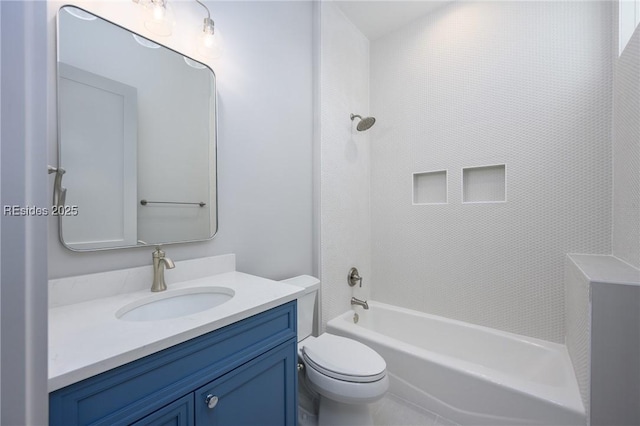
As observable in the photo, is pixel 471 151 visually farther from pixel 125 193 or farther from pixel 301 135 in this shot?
pixel 125 193

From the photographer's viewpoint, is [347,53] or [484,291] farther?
[347,53]

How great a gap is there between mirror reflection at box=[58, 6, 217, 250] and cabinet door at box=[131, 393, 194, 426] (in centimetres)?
63

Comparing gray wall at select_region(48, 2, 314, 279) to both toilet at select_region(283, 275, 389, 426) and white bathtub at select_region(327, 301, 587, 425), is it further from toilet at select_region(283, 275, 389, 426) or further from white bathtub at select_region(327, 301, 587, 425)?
white bathtub at select_region(327, 301, 587, 425)

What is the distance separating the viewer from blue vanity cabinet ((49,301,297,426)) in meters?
0.58

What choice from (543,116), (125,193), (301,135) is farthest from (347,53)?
(125,193)

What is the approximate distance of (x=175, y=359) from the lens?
70 cm

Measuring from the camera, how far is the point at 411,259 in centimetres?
218

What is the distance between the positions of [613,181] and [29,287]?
233cm

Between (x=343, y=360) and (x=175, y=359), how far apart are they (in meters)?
0.83

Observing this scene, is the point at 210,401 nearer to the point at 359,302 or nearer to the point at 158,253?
the point at 158,253

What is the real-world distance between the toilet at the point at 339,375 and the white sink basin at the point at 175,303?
1.72 feet

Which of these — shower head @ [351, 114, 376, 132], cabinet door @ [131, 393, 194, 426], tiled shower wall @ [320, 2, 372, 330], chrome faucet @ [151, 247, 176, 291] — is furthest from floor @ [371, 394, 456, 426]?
shower head @ [351, 114, 376, 132]

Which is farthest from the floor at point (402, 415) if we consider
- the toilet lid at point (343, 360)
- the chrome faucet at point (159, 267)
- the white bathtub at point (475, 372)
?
the chrome faucet at point (159, 267)

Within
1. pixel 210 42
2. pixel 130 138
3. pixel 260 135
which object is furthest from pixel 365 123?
pixel 130 138
